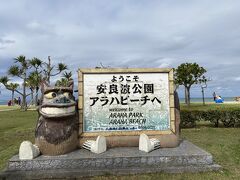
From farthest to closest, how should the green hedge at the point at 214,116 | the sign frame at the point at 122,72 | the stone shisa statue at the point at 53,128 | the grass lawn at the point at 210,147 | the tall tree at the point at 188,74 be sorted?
the tall tree at the point at 188,74
the green hedge at the point at 214,116
the sign frame at the point at 122,72
the stone shisa statue at the point at 53,128
the grass lawn at the point at 210,147

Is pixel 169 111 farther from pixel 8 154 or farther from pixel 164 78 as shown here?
pixel 8 154

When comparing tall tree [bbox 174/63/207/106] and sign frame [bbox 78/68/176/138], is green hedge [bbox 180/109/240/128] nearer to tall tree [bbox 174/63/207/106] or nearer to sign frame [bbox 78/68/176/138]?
sign frame [bbox 78/68/176/138]

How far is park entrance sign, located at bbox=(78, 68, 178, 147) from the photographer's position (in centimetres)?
562

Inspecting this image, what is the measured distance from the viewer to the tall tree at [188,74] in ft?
89.4

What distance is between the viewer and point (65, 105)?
4.91 meters

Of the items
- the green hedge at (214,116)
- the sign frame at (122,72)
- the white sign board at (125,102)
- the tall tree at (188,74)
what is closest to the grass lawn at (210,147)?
the green hedge at (214,116)

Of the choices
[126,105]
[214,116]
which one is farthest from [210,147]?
[214,116]

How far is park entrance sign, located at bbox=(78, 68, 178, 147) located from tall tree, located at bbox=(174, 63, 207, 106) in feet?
72.7

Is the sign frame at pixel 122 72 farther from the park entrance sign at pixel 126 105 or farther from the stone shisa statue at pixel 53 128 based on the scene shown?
the stone shisa statue at pixel 53 128

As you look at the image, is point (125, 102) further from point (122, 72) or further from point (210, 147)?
point (210, 147)

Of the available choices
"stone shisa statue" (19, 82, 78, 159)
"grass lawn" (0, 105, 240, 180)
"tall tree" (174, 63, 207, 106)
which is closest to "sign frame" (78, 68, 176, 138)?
"stone shisa statue" (19, 82, 78, 159)

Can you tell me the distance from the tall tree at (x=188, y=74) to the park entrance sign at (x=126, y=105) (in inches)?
873

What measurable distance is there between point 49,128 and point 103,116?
1.34m

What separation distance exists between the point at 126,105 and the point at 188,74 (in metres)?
23.2
